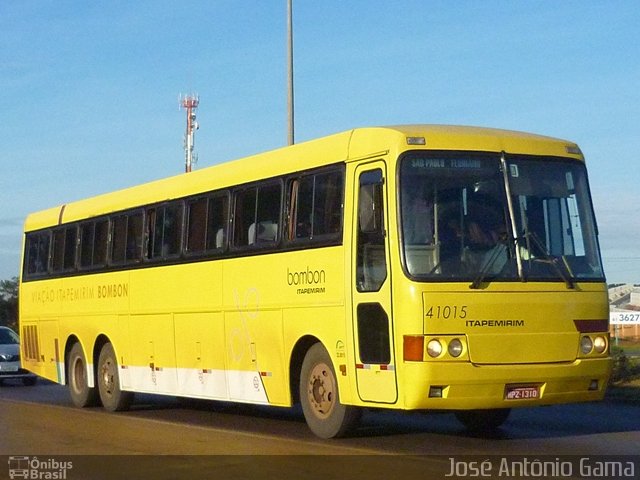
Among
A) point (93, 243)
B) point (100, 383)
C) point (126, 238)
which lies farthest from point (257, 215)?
point (93, 243)

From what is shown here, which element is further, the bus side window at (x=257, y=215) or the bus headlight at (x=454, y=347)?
the bus side window at (x=257, y=215)

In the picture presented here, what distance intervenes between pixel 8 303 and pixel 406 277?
60.5 m

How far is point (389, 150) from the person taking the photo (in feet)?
46.3

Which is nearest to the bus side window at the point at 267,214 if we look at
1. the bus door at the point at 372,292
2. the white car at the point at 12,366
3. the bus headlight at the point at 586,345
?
the bus door at the point at 372,292

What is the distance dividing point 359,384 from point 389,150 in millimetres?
2531

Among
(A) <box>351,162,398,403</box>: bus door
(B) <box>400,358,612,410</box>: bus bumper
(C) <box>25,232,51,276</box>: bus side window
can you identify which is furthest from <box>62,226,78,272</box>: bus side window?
(B) <box>400,358,612,410</box>: bus bumper

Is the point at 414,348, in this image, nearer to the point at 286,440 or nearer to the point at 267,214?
the point at 286,440

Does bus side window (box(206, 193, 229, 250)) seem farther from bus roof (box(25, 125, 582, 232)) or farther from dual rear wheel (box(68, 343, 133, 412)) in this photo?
dual rear wheel (box(68, 343, 133, 412))

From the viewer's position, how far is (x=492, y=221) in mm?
14039

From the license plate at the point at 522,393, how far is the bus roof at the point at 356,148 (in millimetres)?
2577

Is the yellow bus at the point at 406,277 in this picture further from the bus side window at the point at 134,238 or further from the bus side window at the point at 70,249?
the bus side window at the point at 70,249

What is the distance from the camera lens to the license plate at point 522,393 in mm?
13852

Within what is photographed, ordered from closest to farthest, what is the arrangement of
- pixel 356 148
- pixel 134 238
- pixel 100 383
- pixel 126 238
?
pixel 356 148 → pixel 134 238 → pixel 126 238 → pixel 100 383

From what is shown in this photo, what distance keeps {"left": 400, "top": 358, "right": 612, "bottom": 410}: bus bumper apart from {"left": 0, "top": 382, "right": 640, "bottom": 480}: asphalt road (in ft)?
1.68
